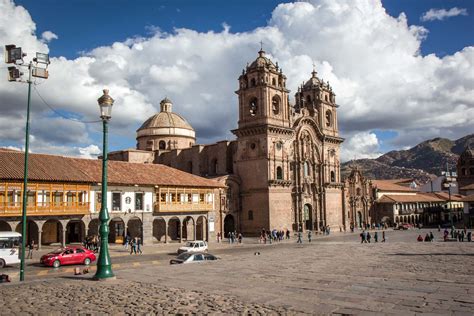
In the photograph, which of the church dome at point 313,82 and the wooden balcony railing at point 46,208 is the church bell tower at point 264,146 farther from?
the wooden balcony railing at point 46,208

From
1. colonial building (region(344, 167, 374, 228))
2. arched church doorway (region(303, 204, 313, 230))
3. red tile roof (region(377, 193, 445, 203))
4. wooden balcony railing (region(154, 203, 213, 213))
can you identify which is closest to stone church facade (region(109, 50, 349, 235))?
arched church doorway (region(303, 204, 313, 230))

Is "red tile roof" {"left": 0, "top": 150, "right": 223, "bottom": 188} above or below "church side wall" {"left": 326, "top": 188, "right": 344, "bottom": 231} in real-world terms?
above

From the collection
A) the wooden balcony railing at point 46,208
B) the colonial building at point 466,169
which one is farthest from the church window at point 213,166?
the colonial building at point 466,169

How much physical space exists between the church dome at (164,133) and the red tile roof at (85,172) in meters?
19.8

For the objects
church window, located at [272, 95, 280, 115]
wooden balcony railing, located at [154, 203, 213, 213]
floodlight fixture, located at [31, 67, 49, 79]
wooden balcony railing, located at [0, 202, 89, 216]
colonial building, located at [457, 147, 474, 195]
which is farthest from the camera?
colonial building, located at [457, 147, 474, 195]

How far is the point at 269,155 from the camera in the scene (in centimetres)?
5334

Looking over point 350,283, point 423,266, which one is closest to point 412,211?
point 423,266

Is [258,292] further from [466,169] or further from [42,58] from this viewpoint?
[466,169]

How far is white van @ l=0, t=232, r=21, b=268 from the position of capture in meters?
25.0

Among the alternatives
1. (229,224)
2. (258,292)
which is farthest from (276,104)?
(258,292)

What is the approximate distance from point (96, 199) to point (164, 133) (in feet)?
96.9

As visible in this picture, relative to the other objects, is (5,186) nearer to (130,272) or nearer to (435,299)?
(130,272)

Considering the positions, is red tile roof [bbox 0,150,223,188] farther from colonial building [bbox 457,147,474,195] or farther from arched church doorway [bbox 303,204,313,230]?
colonial building [bbox 457,147,474,195]

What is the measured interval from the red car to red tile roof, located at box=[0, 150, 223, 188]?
8986 millimetres
